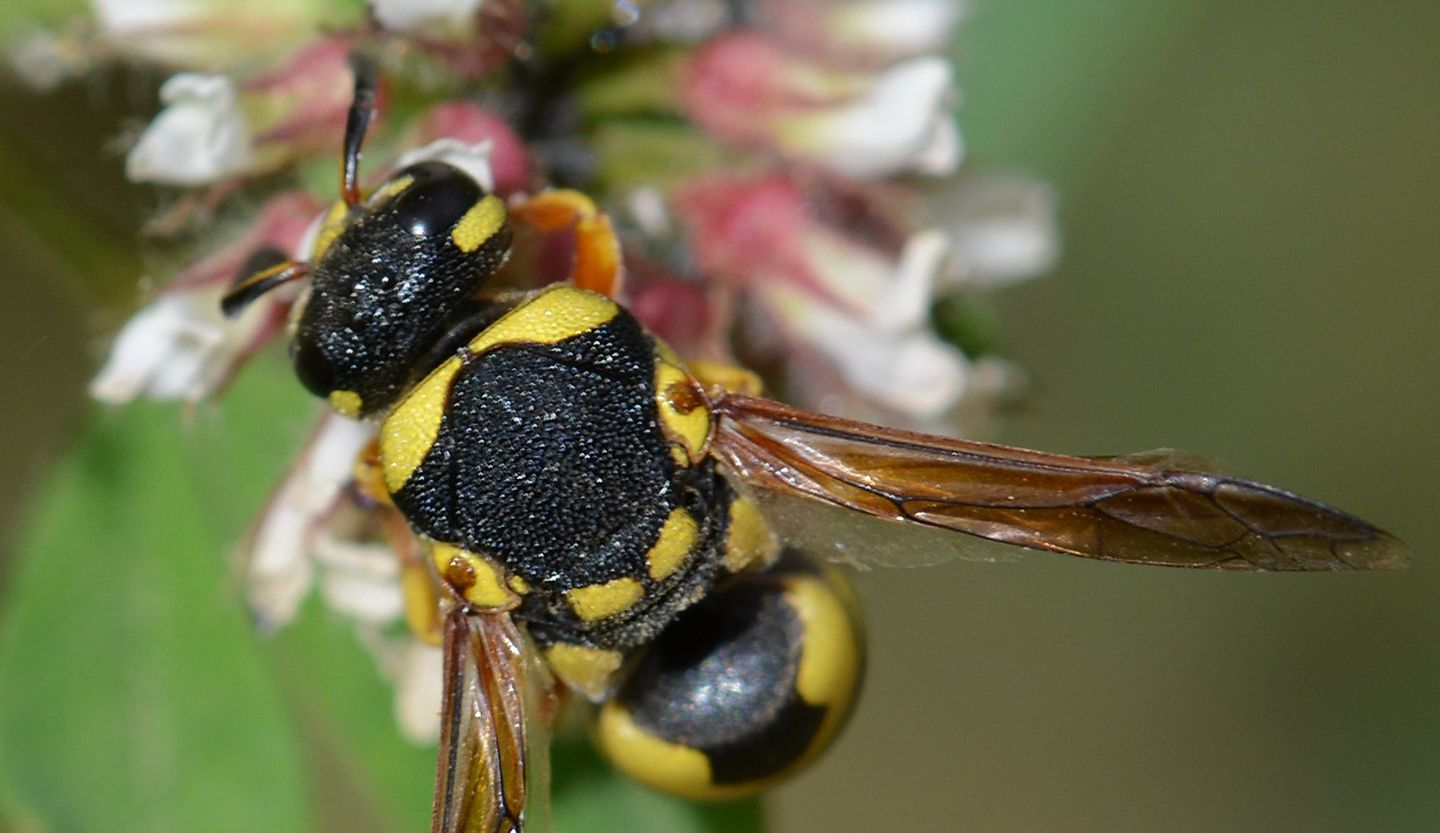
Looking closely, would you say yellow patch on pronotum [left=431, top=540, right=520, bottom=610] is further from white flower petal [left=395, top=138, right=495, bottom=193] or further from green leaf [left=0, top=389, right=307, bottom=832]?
green leaf [left=0, top=389, right=307, bottom=832]

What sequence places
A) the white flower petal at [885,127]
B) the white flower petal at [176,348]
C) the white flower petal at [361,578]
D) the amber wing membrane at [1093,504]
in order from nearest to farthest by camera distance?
the amber wing membrane at [1093,504] → the white flower petal at [176,348] → the white flower petal at [361,578] → the white flower petal at [885,127]

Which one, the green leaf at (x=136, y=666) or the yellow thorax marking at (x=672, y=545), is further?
the green leaf at (x=136, y=666)

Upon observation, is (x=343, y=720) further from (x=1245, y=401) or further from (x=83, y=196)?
(x=1245, y=401)

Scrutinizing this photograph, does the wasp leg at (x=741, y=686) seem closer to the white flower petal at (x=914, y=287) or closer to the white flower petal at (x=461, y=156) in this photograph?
the white flower petal at (x=914, y=287)

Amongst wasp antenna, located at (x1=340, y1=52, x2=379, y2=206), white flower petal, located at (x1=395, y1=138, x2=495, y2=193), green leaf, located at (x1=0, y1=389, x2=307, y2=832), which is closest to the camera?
wasp antenna, located at (x1=340, y1=52, x2=379, y2=206)

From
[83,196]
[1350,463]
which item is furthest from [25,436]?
[1350,463]

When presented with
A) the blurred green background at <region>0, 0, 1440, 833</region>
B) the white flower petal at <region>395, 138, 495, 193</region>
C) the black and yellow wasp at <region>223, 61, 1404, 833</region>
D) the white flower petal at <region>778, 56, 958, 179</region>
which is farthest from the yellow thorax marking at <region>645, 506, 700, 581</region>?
the blurred green background at <region>0, 0, 1440, 833</region>

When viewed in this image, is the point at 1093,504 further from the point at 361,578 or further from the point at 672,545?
the point at 361,578

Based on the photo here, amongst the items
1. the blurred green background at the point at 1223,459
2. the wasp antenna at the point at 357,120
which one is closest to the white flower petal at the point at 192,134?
the wasp antenna at the point at 357,120
